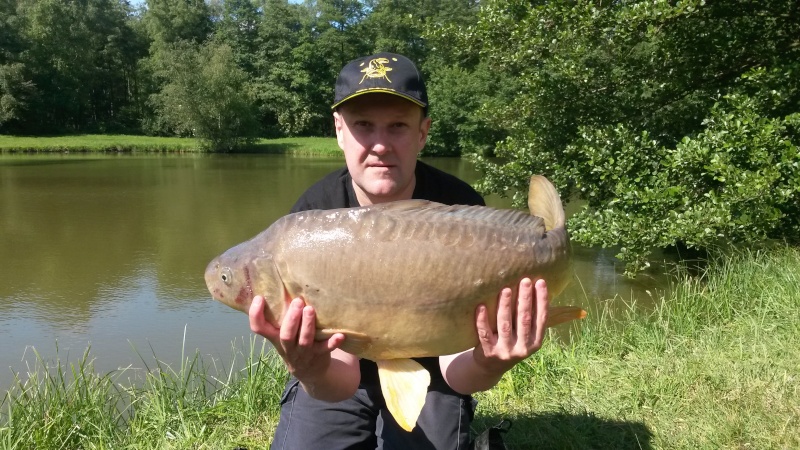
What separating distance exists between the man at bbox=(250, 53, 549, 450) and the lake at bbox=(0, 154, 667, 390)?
1954 mm

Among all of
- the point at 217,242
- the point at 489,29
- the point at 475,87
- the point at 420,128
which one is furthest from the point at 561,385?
the point at 475,87

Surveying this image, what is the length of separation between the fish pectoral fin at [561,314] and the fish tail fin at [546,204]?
21 cm

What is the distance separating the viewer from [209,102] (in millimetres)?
31719

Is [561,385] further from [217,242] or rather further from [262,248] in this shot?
[217,242]

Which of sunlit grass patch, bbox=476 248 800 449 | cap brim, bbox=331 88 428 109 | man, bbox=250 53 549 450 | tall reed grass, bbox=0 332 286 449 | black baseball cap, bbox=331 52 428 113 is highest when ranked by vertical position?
black baseball cap, bbox=331 52 428 113

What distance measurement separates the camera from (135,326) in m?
5.59

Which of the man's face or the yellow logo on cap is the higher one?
the yellow logo on cap

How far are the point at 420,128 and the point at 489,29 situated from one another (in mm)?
3865

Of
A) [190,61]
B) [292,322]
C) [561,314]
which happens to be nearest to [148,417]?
[292,322]

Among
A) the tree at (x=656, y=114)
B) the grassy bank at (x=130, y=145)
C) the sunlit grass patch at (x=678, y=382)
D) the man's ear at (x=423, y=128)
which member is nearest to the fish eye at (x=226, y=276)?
the man's ear at (x=423, y=128)

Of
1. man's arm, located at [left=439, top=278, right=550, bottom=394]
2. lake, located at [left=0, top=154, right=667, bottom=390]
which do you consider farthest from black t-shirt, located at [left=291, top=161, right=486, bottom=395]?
lake, located at [left=0, top=154, right=667, bottom=390]

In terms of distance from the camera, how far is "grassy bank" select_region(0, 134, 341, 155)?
29.1 meters

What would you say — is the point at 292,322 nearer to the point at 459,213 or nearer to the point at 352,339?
the point at 352,339

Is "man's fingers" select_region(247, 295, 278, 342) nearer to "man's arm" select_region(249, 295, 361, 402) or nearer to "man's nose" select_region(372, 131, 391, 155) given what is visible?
"man's arm" select_region(249, 295, 361, 402)
